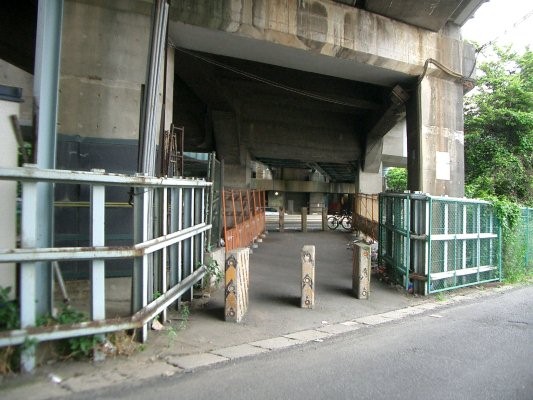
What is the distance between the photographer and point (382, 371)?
4445 millimetres

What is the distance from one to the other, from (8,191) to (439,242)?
7454 millimetres

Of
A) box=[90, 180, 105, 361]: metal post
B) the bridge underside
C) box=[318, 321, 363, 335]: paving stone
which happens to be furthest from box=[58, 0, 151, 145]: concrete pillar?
the bridge underside

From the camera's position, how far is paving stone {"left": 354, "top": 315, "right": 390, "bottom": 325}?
6.53 meters

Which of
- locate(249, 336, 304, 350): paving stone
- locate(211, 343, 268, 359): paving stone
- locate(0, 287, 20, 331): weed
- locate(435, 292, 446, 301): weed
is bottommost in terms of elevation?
locate(435, 292, 446, 301): weed

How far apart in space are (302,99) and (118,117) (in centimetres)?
1438

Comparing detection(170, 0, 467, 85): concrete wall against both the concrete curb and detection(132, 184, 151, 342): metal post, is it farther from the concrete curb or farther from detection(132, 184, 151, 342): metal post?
the concrete curb

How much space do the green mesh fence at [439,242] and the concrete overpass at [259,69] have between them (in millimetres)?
1783

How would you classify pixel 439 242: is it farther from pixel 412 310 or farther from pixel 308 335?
pixel 308 335

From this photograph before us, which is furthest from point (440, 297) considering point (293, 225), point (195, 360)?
point (293, 225)

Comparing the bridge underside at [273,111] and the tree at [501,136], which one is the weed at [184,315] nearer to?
the bridge underside at [273,111]

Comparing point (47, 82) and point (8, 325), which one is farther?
point (47, 82)

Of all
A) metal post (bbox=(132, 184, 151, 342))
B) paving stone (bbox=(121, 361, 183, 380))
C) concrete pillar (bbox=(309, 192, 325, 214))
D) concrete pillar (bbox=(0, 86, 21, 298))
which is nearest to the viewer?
paving stone (bbox=(121, 361, 183, 380))

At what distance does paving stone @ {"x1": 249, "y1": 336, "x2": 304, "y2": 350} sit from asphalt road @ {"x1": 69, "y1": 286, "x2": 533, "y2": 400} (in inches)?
7.1

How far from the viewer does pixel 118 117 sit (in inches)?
279
